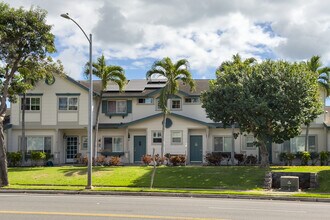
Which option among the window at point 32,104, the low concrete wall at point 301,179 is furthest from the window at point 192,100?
the low concrete wall at point 301,179

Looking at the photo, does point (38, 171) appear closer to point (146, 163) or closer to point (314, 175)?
point (146, 163)

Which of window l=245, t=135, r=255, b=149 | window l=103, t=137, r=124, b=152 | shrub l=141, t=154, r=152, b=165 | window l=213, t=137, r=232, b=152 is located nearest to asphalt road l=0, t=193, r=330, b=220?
shrub l=141, t=154, r=152, b=165

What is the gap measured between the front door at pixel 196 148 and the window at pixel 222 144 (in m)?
1.26

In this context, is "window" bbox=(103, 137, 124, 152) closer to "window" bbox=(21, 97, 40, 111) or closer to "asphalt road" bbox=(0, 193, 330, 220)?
"window" bbox=(21, 97, 40, 111)

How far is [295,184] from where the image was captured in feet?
77.5

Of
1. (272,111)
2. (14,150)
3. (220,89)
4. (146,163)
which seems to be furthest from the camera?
(14,150)

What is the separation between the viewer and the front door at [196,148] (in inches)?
1475

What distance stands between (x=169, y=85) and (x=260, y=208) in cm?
1939

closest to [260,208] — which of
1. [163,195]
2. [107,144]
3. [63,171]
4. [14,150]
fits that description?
[163,195]

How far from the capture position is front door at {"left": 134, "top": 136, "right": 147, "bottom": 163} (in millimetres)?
38469

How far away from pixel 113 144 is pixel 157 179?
1378 cm

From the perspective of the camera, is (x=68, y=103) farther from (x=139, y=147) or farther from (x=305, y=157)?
(x=305, y=157)

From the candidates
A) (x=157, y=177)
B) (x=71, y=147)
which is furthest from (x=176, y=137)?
(x=157, y=177)

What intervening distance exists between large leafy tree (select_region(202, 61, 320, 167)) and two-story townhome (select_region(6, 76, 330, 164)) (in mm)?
7582
